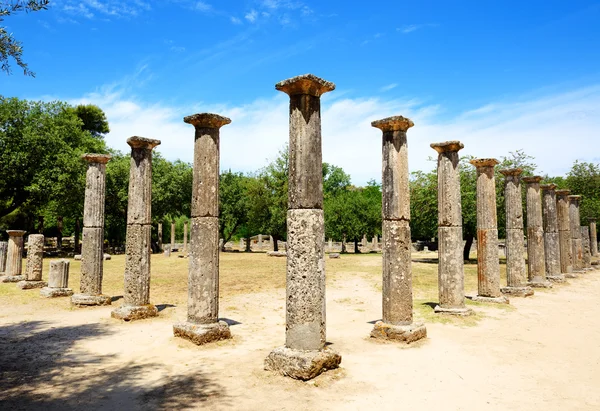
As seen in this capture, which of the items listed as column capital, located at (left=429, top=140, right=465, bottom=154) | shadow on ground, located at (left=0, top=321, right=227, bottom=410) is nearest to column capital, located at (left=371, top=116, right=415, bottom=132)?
column capital, located at (left=429, top=140, right=465, bottom=154)

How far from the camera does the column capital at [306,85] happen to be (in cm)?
644

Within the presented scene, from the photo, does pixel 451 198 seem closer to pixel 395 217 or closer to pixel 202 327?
pixel 395 217

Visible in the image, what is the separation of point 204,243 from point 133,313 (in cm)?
349

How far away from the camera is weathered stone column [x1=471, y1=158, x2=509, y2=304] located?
41.8 feet

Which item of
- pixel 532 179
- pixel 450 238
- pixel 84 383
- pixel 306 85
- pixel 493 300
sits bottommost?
pixel 84 383

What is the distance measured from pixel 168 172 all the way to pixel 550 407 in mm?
36580

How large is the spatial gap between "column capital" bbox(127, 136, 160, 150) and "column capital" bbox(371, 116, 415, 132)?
586 centimetres

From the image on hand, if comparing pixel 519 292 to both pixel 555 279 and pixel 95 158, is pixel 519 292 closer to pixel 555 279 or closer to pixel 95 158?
pixel 555 279

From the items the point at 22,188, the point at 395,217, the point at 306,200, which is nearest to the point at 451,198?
the point at 395,217

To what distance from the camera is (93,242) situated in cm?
1224

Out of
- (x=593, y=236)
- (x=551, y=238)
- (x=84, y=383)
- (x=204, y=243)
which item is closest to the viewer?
(x=84, y=383)

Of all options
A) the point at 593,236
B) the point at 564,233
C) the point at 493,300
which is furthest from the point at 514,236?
the point at 593,236

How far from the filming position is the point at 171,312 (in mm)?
11219

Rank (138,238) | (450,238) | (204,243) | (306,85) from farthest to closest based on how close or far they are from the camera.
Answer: (450,238) → (138,238) → (204,243) → (306,85)
